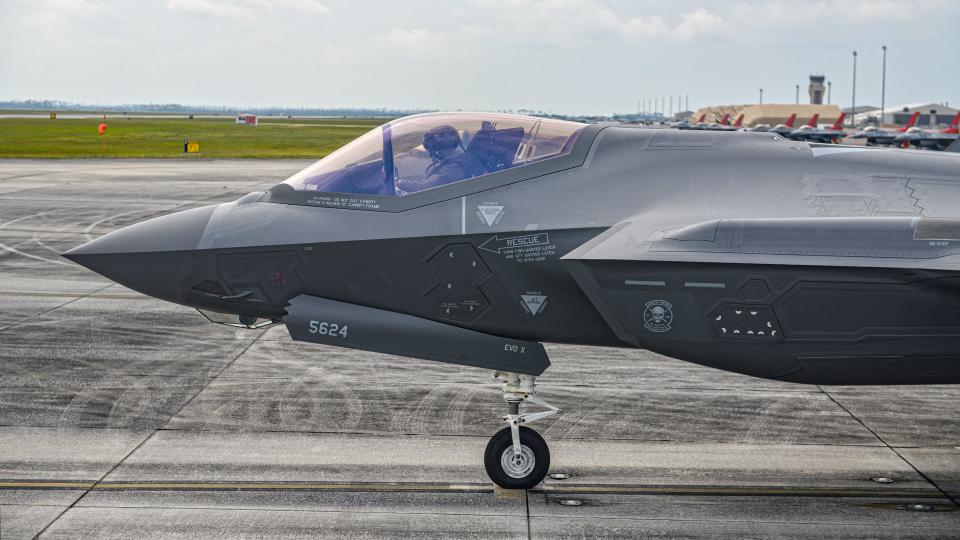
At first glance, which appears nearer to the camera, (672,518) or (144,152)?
(672,518)

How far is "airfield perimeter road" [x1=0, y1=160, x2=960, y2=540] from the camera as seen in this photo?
8109mm

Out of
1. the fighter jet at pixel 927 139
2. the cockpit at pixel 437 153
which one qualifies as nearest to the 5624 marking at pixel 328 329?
the cockpit at pixel 437 153

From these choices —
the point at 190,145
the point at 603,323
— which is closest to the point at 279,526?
the point at 603,323

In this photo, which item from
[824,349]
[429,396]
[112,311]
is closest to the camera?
[824,349]

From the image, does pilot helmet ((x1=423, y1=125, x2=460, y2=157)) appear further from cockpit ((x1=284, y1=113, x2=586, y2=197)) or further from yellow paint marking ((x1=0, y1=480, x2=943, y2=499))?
yellow paint marking ((x1=0, y1=480, x2=943, y2=499))

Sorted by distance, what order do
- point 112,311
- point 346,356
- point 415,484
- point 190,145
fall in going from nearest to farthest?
1. point 415,484
2. point 346,356
3. point 112,311
4. point 190,145

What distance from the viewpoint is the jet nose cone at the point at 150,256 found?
8.52 meters

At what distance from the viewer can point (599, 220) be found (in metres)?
8.11

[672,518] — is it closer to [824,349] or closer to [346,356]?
Answer: [824,349]

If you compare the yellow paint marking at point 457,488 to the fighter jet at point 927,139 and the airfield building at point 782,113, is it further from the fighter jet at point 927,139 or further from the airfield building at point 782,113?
the airfield building at point 782,113

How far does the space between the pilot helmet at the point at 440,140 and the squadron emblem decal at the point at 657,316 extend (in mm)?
2186

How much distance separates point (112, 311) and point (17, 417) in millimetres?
6144

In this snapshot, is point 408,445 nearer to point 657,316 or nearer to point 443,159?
point 443,159

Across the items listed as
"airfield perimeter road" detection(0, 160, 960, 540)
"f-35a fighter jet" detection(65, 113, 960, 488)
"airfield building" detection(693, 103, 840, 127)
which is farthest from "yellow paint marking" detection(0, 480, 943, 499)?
"airfield building" detection(693, 103, 840, 127)
